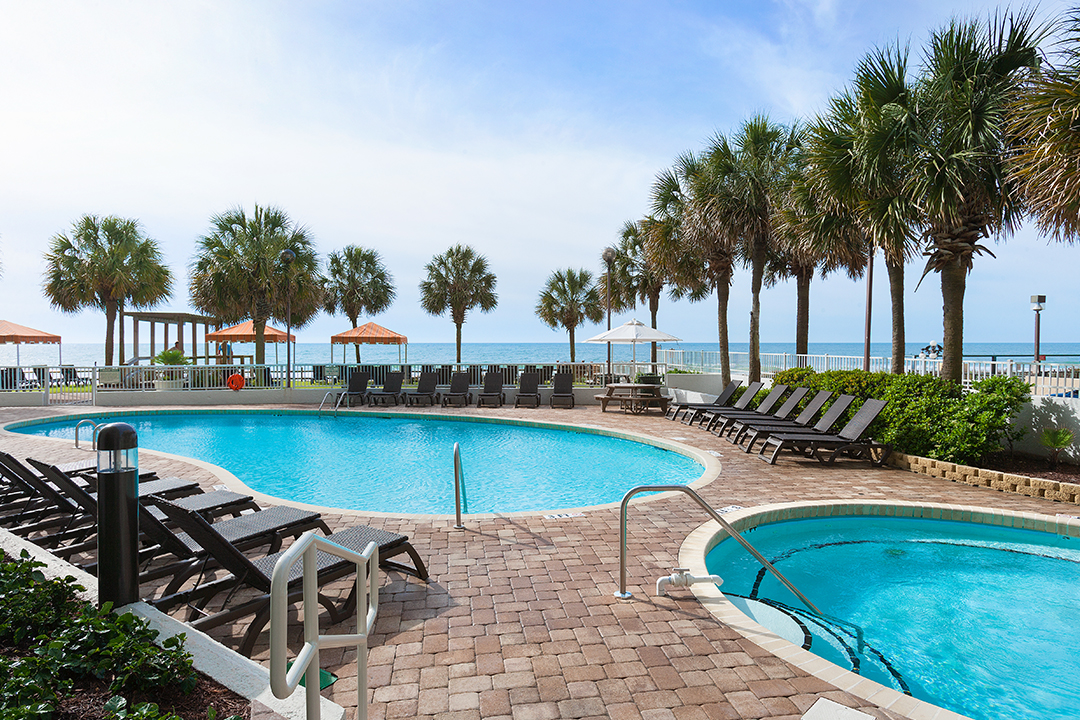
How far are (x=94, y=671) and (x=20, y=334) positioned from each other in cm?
2622

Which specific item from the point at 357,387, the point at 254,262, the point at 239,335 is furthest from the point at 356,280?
the point at 357,387

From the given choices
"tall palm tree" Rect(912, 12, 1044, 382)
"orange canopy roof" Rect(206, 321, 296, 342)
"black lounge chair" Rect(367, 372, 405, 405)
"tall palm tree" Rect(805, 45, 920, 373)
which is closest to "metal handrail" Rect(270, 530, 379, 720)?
"tall palm tree" Rect(912, 12, 1044, 382)

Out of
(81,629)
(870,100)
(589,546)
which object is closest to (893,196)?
(870,100)

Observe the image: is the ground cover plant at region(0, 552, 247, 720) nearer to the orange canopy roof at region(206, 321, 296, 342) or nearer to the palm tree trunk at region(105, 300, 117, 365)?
the orange canopy roof at region(206, 321, 296, 342)

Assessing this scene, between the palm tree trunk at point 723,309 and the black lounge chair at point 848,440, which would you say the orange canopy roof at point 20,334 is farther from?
the black lounge chair at point 848,440

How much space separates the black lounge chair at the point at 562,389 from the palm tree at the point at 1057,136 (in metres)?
11.6

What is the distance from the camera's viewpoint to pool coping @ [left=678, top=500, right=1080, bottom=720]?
2.73m

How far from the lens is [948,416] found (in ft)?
27.0

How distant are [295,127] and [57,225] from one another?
55.0 feet

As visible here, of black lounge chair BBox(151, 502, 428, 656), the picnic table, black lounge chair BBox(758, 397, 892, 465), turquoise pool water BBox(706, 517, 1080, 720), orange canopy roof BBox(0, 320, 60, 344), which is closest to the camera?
black lounge chair BBox(151, 502, 428, 656)

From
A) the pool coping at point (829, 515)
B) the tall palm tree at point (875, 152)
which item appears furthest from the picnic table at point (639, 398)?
the pool coping at point (829, 515)

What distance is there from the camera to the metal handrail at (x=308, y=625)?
1.50 m

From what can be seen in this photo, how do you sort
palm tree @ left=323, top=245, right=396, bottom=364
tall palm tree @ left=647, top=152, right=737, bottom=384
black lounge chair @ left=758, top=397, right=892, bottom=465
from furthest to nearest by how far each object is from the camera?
palm tree @ left=323, top=245, right=396, bottom=364 → tall palm tree @ left=647, top=152, right=737, bottom=384 → black lounge chair @ left=758, top=397, right=892, bottom=465

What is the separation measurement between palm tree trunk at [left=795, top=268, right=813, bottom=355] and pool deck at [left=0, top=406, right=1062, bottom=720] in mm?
14572
